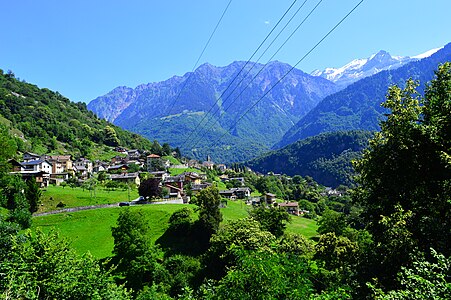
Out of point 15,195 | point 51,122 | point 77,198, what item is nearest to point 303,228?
point 77,198

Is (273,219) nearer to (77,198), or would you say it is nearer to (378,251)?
(77,198)

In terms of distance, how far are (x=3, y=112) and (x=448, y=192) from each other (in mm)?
150892

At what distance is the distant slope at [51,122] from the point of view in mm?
122500

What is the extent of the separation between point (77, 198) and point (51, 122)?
90615 mm

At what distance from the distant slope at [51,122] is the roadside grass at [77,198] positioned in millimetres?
54509

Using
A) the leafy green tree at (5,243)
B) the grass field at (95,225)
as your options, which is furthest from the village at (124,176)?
the leafy green tree at (5,243)

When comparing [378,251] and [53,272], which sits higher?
[378,251]

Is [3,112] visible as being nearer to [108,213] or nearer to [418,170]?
[108,213]

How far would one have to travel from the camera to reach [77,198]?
63.9 m

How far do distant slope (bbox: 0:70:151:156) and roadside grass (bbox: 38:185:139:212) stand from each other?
179ft

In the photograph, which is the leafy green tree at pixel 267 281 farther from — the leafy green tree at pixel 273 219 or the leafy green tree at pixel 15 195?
the leafy green tree at pixel 15 195

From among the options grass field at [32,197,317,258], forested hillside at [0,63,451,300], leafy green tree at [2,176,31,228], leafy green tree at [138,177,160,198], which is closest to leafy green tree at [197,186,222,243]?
grass field at [32,197,317,258]

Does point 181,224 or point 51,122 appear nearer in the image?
point 181,224

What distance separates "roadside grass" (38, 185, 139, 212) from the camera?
2362 inches
